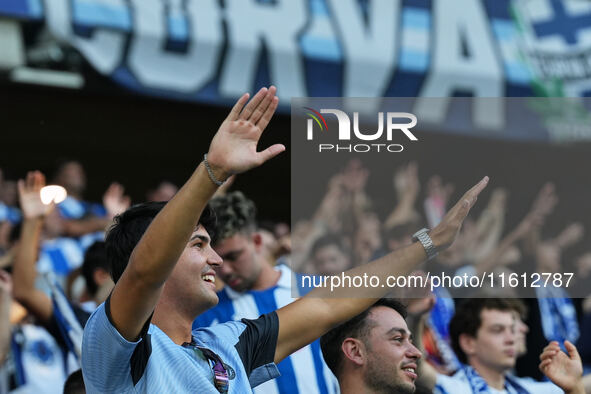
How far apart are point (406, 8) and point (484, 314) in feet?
16.2

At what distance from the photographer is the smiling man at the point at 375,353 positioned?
3.14 metres

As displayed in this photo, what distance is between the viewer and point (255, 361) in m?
2.75

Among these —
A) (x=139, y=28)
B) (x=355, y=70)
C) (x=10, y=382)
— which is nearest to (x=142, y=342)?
(x=10, y=382)

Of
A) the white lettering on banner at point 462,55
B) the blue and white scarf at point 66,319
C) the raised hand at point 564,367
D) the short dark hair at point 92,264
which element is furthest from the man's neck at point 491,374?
the white lettering on banner at point 462,55

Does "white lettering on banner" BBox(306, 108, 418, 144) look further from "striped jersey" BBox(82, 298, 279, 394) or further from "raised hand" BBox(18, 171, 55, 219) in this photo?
"raised hand" BBox(18, 171, 55, 219)

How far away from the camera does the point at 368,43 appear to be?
26.9ft

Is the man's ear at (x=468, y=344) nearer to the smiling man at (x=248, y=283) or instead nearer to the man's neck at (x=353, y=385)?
the smiling man at (x=248, y=283)

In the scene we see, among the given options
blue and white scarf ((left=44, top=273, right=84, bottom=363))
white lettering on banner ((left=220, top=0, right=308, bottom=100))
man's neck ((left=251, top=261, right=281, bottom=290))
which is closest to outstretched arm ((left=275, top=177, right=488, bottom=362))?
man's neck ((left=251, top=261, right=281, bottom=290))

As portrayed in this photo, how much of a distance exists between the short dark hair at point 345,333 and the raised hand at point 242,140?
111 centimetres

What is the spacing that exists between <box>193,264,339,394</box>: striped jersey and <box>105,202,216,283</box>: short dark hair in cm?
108

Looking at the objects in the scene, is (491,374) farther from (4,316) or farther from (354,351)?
(4,316)

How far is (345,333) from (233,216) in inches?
42.8

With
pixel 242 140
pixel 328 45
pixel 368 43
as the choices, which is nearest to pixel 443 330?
pixel 242 140

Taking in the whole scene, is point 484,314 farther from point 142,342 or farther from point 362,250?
point 142,342
